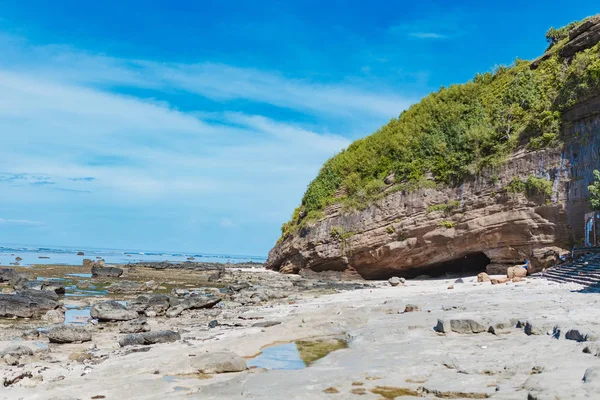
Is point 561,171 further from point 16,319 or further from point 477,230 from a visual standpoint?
point 16,319

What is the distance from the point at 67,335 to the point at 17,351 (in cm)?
207

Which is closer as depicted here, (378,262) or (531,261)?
(531,261)

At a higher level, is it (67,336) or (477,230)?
(477,230)

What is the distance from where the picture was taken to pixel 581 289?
53.3ft

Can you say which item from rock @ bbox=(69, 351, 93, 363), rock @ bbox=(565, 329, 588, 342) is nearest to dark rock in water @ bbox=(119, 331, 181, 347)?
rock @ bbox=(69, 351, 93, 363)

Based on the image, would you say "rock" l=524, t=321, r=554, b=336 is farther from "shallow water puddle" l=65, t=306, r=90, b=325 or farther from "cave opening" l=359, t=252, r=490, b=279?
"cave opening" l=359, t=252, r=490, b=279

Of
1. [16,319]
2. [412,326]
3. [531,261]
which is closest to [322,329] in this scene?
[412,326]

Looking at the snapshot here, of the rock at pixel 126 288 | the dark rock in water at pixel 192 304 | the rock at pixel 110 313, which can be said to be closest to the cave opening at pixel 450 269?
the rock at pixel 126 288

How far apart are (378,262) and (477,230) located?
866 cm

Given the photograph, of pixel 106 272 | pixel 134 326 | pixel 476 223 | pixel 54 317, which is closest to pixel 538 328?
pixel 134 326

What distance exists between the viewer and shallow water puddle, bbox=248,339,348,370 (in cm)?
1027

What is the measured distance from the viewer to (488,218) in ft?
102

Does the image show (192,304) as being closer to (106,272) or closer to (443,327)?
(443,327)

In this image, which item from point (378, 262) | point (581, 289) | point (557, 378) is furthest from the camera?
point (378, 262)
